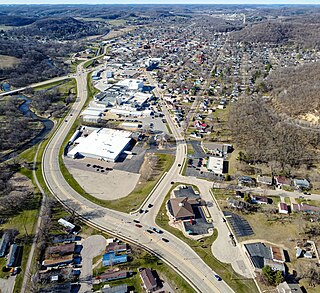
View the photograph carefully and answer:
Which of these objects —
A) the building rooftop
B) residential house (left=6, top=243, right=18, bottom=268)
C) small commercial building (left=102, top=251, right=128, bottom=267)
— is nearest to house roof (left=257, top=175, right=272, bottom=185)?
the building rooftop

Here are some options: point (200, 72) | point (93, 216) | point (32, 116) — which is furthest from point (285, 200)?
point (200, 72)

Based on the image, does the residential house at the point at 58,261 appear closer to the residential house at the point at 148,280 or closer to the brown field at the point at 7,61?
the residential house at the point at 148,280

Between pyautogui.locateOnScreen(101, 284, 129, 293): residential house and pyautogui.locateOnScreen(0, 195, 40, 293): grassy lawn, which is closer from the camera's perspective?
pyautogui.locateOnScreen(101, 284, 129, 293): residential house

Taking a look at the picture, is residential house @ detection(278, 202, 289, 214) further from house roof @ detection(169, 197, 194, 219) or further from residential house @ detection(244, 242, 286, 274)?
house roof @ detection(169, 197, 194, 219)

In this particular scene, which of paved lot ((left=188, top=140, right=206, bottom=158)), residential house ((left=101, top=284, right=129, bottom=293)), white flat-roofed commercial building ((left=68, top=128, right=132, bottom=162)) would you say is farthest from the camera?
paved lot ((left=188, top=140, right=206, bottom=158))

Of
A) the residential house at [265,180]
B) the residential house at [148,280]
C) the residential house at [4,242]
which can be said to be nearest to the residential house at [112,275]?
the residential house at [148,280]

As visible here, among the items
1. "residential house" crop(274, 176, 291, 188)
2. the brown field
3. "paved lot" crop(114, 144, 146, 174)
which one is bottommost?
"residential house" crop(274, 176, 291, 188)
